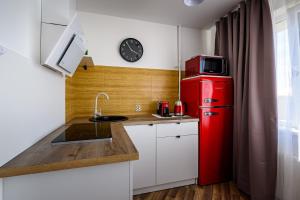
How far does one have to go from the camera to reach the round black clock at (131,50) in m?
2.33

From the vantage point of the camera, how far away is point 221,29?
228 centimetres

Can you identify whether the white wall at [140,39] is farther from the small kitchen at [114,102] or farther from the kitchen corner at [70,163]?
the kitchen corner at [70,163]

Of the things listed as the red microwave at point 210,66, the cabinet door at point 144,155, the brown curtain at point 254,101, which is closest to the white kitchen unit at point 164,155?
the cabinet door at point 144,155

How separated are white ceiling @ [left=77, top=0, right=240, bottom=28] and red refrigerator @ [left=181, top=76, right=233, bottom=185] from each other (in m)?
0.96

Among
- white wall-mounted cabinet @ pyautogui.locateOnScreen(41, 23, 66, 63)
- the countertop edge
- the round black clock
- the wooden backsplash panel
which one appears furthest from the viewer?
the round black clock

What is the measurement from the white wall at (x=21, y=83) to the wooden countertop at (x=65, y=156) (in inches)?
2.3

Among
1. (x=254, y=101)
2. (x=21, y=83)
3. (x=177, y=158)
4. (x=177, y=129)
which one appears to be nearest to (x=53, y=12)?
(x=21, y=83)

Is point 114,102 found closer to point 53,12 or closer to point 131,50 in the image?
point 131,50

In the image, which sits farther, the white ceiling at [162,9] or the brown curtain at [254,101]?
the white ceiling at [162,9]

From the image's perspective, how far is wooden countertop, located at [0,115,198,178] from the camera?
2.31ft

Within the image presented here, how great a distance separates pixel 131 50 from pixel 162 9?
72 centimetres

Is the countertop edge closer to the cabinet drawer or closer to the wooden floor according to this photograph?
the cabinet drawer

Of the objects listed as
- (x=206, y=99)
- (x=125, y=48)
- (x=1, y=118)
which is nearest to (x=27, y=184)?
(x=1, y=118)

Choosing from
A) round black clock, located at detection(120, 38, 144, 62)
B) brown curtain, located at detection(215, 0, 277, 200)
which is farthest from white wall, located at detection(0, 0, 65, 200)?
brown curtain, located at detection(215, 0, 277, 200)
